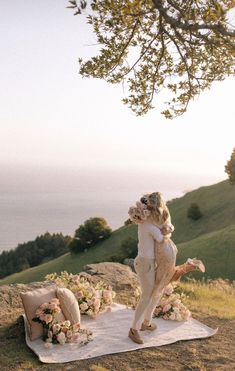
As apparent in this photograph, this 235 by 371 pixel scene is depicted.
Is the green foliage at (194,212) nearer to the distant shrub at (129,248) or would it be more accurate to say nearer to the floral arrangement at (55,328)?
the distant shrub at (129,248)

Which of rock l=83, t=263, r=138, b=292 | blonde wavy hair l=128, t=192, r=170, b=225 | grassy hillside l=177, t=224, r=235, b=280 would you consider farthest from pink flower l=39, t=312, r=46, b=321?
grassy hillside l=177, t=224, r=235, b=280

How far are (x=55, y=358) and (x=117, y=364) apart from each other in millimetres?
1408

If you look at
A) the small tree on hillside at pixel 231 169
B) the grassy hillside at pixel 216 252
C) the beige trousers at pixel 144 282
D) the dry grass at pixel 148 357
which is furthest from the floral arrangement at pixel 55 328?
the small tree on hillside at pixel 231 169

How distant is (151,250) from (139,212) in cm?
97

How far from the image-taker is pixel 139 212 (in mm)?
11188

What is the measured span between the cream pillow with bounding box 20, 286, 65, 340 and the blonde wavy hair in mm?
3081

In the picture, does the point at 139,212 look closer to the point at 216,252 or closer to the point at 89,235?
the point at 216,252

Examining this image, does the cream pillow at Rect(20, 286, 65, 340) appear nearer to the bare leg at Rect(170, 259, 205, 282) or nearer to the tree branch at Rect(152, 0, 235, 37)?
the bare leg at Rect(170, 259, 205, 282)

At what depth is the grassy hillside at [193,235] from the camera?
43.1 metres

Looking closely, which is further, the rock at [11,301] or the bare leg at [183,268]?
the rock at [11,301]

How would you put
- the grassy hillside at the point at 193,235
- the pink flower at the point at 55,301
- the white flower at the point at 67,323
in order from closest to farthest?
1. the white flower at the point at 67,323
2. the pink flower at the point at 55,301
3. the grassy hillside at the point at 193,235

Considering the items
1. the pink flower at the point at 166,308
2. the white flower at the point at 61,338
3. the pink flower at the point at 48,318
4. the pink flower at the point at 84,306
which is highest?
the pink flower at the point at 48,318

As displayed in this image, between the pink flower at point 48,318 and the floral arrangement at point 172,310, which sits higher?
the pink flower at point 48,318

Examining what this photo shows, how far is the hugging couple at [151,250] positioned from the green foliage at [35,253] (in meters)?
70.7
